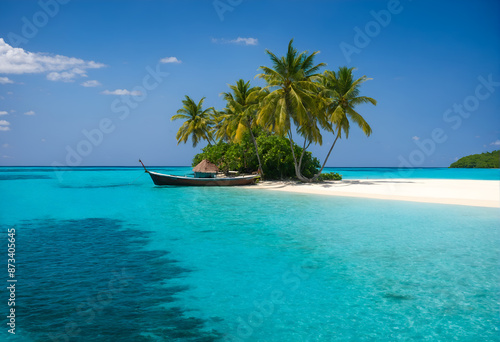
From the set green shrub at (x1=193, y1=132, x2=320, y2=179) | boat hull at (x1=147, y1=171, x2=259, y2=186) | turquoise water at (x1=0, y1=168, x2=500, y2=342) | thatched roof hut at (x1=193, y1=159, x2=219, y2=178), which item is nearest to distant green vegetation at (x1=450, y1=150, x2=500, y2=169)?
green shrub at (x1=193, y1=132, x2=320, y2=179)

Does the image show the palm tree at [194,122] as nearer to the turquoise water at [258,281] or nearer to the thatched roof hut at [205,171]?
the thatched roof hut at [205,171]

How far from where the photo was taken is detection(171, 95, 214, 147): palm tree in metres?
37.3

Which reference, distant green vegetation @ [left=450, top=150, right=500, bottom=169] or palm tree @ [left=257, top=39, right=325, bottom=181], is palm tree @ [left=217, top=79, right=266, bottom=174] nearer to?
palm tree @ [left=257, top=39, right=325, bottom=181]

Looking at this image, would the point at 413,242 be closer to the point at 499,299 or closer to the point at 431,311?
the point at 499,299

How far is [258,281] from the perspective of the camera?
16.8 ft

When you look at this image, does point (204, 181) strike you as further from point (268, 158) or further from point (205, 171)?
point (268, 158)

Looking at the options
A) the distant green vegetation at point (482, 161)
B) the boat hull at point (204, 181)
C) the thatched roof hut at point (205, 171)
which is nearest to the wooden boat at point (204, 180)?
the boat hull at point (204, 181)

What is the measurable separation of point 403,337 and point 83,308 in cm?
346

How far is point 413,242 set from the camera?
7.54 metres

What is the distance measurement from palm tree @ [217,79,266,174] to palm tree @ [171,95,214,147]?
205 inches

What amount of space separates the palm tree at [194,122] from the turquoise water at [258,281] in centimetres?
2786

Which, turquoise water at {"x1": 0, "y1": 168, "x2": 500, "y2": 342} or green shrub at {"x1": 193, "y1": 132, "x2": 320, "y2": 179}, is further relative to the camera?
green shrub at {"x1": 193, "y1": 132, "x2": 320, "y2": 179}

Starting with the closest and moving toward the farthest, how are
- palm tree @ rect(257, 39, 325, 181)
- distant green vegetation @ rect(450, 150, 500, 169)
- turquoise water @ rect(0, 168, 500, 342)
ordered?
turquoise water @ rect(0, 168, 500, 342), palm tree @ rect(257, 39, 325, 181), distant green vegetation @ rect(450, 150, 500, 169)

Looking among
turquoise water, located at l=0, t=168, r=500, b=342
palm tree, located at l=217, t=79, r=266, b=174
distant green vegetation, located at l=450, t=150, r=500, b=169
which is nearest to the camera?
turquoise water, located at l=0, t=168, r=500, b=342
